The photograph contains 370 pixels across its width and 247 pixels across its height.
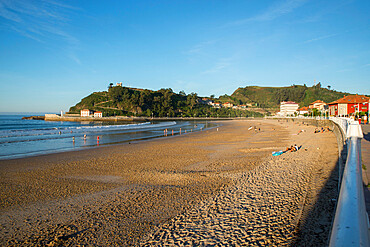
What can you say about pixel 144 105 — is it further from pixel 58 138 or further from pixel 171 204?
pixel 171 204

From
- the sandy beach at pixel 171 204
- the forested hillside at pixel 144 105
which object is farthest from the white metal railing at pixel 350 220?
the forested hillside at pixel 144 105

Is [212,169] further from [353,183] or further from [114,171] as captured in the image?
[353,183]

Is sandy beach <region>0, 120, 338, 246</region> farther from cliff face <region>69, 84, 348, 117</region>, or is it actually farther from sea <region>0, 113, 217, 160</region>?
cliff face <region>69, 84, 348, 117</region>

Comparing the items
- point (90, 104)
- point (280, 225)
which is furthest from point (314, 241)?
point (90, 104)

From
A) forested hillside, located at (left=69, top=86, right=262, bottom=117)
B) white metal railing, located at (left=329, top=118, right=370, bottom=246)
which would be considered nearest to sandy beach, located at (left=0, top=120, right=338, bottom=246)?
white metal railing, located at (left=329, top=118, right=370, bottom=246)

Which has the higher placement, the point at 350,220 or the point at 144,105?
the point at 144,105

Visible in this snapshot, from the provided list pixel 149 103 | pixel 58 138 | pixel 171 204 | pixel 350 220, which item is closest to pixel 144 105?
pixel 149 103

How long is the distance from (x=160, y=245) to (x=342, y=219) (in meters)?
4.36

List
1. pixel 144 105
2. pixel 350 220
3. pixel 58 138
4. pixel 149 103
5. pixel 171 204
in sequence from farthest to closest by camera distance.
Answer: pixel 149 103 < pixel 144 105 < pixel 58 138 < pixel 171 204 < pixel 350 220

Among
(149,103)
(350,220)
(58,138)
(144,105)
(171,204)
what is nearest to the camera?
(350,220)

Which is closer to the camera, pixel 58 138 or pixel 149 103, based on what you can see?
pixel 58 138

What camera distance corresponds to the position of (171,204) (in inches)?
283

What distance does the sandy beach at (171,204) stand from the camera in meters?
5.26

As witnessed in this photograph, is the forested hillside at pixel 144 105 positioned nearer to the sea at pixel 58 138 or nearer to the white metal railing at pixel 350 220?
the sea at pixel 58 138
